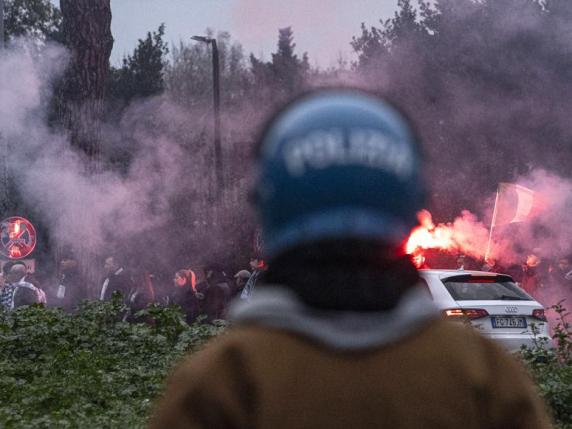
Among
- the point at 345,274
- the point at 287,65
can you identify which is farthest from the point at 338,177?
the point at 287,65

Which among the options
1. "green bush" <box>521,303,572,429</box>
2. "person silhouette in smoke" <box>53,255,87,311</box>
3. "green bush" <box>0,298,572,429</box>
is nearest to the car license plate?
"green bush" <box>521,303,572,429</box>

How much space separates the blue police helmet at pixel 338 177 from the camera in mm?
1557

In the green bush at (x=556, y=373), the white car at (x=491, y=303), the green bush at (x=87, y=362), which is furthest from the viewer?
the white car at (x=491, y=303)

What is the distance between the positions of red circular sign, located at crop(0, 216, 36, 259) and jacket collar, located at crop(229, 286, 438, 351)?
15.6m

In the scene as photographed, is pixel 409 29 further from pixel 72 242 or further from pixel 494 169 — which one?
pixel 72 242

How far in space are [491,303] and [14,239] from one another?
351 inches

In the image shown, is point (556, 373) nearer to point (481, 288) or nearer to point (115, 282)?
point (481, 288)

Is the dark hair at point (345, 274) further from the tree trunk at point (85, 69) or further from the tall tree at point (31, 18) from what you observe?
the tall tree at point (31, 18)

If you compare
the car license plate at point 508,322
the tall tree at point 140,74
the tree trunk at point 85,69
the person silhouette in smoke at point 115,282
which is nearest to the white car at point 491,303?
the car license plate at point 508,322

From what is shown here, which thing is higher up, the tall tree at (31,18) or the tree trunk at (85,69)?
the tall tree at (31,18)

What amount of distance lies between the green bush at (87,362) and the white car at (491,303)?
2528 mm

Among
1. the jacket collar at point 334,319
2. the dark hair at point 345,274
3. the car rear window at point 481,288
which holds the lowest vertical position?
the jacket collar at point 334,319

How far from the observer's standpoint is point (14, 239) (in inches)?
651

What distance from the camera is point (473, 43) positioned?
107 ft
